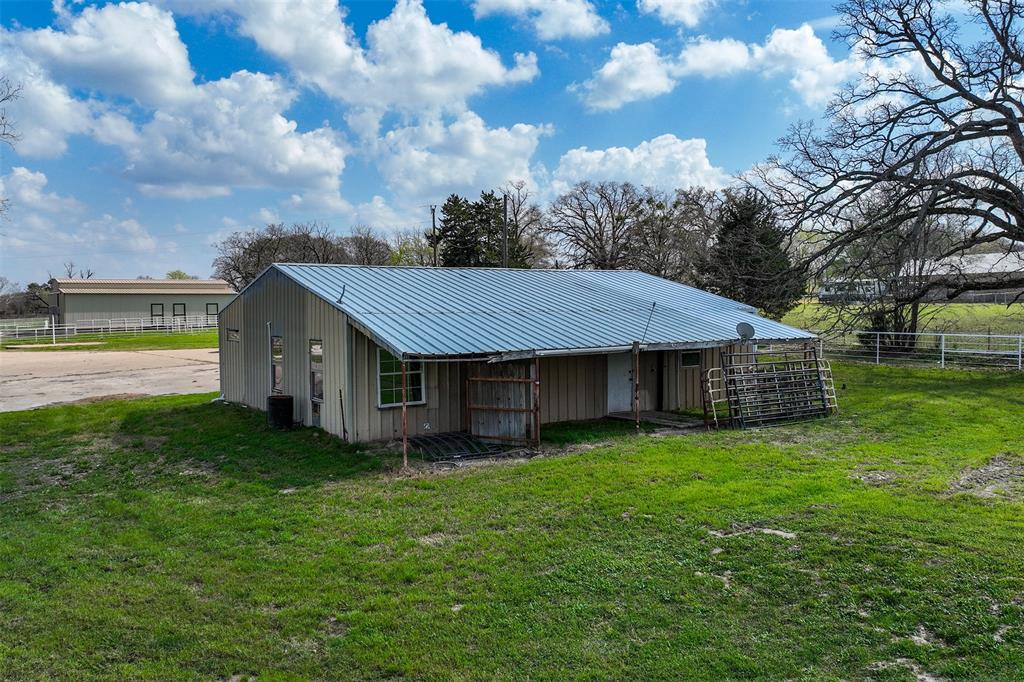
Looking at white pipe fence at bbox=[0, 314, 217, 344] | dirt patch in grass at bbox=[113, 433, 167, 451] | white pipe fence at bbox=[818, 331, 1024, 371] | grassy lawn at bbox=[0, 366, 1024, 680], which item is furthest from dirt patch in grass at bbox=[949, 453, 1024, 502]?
white pipe fence at bbox=[0, 314, 217, 344]

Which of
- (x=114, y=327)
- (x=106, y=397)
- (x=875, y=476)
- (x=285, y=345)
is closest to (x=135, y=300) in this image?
(x=114, y=327)

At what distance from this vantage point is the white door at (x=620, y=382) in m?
15.9

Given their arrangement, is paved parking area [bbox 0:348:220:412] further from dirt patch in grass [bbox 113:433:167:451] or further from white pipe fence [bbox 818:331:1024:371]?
white pipe fence [bbox 818:331:1024:371]

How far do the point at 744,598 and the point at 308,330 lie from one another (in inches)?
415

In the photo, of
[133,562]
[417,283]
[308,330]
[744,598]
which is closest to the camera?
[744,598]

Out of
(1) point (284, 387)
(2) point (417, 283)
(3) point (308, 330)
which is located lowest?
(1) point (284, 387)

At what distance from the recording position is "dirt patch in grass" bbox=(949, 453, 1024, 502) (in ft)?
28.7

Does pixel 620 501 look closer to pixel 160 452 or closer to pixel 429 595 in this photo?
pixel 429 595

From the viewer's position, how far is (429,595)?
6.25 meters

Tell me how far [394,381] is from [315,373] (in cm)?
199

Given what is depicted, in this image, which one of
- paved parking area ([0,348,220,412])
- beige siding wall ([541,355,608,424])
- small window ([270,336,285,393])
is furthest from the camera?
paved parking area ([0,348,220,412])

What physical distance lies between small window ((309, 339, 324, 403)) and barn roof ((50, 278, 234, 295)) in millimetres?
44088

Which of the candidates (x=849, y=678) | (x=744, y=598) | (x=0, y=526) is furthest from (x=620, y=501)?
(x=0, y=526)

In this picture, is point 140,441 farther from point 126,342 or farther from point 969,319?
→ point 969,319
